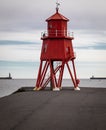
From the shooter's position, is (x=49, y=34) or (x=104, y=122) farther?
(x=49, y=34)

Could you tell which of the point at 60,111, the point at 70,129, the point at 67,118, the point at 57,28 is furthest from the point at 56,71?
the point at 70,129

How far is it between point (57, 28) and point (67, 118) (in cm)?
2897

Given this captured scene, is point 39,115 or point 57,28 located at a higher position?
point 57,28

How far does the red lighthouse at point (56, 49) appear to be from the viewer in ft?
152

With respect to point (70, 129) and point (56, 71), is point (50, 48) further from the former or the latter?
point (70, 129)

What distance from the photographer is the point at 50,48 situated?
153ft

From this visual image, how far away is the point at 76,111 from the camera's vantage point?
22.5 meters

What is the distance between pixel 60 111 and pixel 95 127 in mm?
6261

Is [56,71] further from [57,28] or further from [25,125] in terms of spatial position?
[25,125]

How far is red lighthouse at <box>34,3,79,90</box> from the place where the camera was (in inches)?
1827

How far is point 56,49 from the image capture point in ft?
152

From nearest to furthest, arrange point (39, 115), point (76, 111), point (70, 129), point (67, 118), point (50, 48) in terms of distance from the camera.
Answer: point (70, 129) → point (67, 118) → point (39, 115) → point (76, 111) → point (50, 48)

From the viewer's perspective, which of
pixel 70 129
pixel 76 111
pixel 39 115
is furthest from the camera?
pixel 76 111

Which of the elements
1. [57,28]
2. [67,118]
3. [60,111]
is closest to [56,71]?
[57,28]
